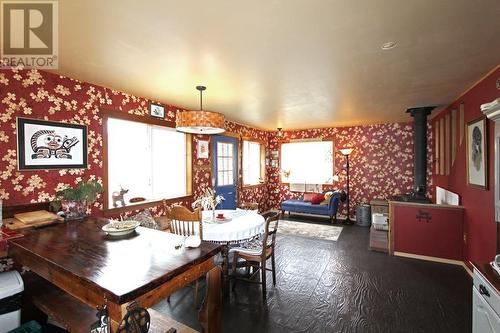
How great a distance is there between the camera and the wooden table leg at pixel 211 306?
1.56 m

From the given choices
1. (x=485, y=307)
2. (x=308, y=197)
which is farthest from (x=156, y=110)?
(x=308, y=197)

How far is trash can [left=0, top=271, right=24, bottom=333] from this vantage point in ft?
5.72

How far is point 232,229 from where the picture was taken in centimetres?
258

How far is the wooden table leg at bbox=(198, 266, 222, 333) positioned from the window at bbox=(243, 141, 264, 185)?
15.3ft

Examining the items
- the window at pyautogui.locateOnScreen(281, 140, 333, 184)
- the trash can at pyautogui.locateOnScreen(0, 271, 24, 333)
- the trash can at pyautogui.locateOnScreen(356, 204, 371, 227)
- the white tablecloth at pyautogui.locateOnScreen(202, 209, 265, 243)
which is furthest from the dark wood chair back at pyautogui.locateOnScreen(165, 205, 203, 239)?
the window at pyautogui.locateOnScreen(281, 140, 333, 184)

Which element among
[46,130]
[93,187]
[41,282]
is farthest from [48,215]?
[46,130]

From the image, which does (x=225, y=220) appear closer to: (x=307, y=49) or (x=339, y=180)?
(x=307, y=49)

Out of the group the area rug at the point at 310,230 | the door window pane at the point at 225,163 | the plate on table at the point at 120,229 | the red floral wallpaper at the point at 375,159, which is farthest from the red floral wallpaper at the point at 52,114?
the area rug at the point at 310,230

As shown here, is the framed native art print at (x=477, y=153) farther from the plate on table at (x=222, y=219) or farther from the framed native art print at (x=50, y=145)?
the framed native art print at (x=50, y=145)

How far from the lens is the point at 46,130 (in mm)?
2486

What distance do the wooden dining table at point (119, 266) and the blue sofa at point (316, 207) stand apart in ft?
15.0

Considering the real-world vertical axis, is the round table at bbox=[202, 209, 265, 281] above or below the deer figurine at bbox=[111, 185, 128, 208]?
below

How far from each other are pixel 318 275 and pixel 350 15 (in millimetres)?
Result: 2896

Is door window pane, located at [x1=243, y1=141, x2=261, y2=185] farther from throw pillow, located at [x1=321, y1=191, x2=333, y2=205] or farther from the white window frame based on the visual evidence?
the white window frame
